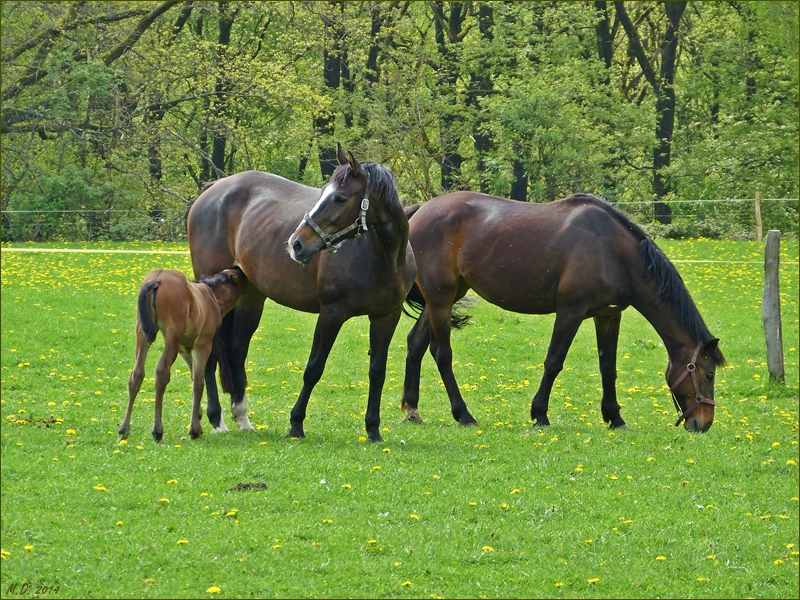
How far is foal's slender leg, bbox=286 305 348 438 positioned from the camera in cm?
890

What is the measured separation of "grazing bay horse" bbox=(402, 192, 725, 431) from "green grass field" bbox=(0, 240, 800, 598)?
52 cm

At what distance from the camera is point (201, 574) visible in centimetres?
537

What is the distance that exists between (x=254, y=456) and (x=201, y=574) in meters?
2.72

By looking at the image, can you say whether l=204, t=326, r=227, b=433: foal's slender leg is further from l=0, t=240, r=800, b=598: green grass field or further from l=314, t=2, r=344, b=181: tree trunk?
l=314, t=2, r=344, b=181: tree trunk

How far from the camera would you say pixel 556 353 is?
1031 cm

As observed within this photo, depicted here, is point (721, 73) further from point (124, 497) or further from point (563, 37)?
point (124, 497)

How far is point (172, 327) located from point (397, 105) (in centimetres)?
2488

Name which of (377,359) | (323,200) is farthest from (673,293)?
(323,200)

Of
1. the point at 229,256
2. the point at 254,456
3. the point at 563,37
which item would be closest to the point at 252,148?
the point at 563,37

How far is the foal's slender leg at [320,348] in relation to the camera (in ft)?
29.2

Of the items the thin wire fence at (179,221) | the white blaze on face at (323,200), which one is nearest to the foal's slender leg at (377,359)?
the white blaze on face at (323,200)

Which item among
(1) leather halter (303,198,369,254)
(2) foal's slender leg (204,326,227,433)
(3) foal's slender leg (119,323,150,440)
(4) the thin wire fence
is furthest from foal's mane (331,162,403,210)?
(4) the thin wire fence

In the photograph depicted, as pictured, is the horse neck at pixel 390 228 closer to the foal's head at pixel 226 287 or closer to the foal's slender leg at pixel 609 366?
the foal's head at pixel 226 287

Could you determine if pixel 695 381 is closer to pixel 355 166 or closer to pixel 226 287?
pixel 355 166
